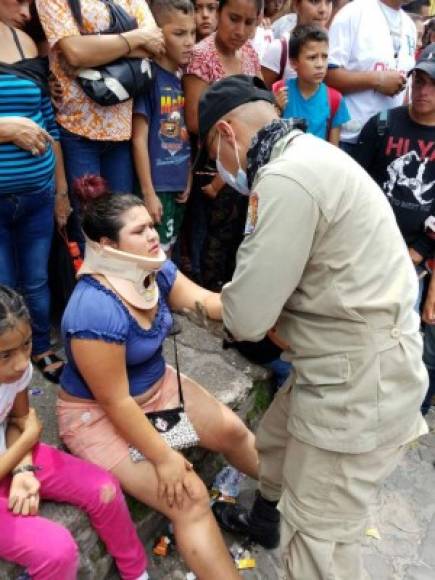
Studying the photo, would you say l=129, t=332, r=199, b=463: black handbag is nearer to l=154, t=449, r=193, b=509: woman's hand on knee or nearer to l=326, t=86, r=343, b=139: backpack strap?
l=154, t=449, r=193, b=509: woman's hand on knee

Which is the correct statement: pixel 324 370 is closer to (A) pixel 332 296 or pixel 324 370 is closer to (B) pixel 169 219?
(A) pixel 332 296

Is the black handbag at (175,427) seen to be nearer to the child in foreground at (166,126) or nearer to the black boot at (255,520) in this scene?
the black boot at (255,520)

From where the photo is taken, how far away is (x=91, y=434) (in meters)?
2.37

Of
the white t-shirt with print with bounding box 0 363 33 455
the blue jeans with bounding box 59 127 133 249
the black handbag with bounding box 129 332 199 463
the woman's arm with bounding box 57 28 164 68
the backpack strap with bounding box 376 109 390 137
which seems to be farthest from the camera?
the backpack strap with bounding box 376 109 390 137

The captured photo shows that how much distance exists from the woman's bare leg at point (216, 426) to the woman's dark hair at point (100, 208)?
0.86 m

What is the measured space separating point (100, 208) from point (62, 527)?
118 centimetres

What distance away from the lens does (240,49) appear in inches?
149

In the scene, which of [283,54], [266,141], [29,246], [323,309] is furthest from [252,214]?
[283,54]

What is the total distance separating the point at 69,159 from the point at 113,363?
142 cm

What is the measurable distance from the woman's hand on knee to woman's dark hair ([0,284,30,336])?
2.55 ft

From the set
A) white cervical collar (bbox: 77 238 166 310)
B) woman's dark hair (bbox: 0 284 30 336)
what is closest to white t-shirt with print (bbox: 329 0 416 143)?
white cervical collar (bbox: 77 238 166 310)

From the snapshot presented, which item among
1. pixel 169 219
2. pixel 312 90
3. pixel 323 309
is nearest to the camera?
pixel 323 309

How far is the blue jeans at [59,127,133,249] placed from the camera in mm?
3080

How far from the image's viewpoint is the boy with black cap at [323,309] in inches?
65.4
